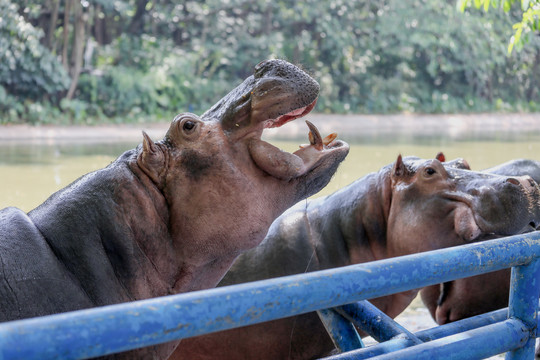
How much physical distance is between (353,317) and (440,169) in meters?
0.78

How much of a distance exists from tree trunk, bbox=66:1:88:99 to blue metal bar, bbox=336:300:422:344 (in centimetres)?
1503

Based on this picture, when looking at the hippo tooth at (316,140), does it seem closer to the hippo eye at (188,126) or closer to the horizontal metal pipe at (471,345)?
the hippo eye at (188,126)

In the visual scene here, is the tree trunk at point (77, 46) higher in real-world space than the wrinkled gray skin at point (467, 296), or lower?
lower

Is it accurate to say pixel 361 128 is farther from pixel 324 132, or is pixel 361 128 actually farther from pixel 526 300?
pixel 526 300

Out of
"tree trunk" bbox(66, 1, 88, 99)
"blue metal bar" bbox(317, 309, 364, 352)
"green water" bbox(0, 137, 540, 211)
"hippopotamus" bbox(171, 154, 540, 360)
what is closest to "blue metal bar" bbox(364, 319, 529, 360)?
"blue metal bar" bbox(317, 309, 364, 352)

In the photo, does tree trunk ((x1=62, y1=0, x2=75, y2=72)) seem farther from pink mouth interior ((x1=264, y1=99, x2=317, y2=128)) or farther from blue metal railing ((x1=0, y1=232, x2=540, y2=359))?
blue metal railing ((x1=0, y1=232, x2=540, y2=359))

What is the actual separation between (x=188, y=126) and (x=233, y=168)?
0.16 m

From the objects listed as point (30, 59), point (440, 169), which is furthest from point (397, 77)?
point (440, 169)

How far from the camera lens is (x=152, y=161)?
1.68m

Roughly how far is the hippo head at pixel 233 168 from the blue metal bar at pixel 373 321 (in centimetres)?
41

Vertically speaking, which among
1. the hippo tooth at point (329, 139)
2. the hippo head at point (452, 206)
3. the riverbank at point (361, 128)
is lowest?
the riverbank at point (361, 128)

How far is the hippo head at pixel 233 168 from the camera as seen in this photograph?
5.56 ft

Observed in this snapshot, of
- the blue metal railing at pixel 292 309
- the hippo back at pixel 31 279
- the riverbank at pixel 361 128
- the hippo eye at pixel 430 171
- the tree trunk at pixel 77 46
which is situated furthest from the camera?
the tree trunk at pixel 77 46

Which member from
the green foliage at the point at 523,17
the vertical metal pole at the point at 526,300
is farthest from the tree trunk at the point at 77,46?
the vertical metal pole at the point at 526,300
